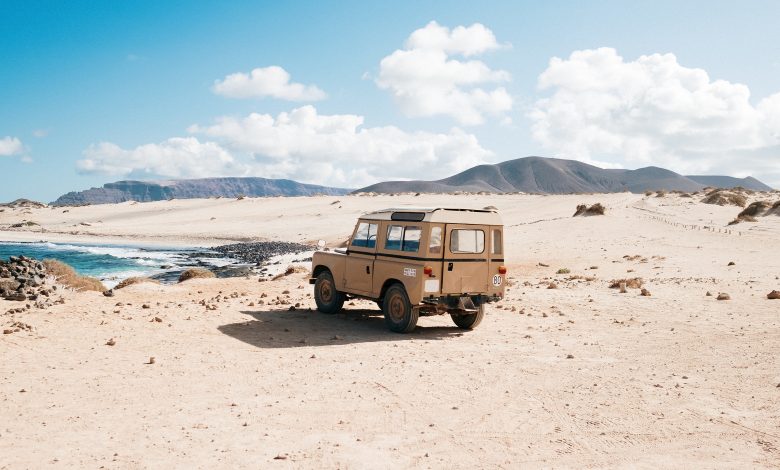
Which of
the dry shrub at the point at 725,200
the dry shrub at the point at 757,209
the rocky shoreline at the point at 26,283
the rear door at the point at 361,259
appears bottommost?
the rocky shoreline at the point at 26,283

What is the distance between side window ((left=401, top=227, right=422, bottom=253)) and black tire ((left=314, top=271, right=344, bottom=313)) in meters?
2.95

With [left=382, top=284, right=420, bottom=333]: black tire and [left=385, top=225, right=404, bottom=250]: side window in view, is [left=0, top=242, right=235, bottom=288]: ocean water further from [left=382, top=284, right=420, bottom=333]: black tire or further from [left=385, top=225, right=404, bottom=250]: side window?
[left=385, top=225, right=404, bottom=250]: side window

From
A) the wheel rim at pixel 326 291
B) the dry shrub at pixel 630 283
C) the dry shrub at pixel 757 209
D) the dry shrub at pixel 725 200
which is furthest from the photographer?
the dry shrub at pixel 725 200

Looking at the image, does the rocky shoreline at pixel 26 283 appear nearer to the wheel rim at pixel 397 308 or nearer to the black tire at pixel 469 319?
the wheel rim at pixel 397 308

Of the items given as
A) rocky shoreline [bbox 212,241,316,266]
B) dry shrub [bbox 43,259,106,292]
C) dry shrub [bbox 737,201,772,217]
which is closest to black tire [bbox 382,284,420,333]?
dry shrub [bbox 43,259,106,292]

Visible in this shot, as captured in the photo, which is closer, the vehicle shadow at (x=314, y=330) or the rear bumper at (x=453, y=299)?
the vehicle shadow at (x=314, y=330)

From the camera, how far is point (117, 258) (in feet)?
144

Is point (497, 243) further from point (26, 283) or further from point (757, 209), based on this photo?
point (757, 209)

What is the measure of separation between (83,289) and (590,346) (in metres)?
15.9

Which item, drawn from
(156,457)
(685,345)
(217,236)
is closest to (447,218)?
(685,345)

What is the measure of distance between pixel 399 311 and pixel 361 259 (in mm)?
1662

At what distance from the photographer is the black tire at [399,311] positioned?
13.2 metres

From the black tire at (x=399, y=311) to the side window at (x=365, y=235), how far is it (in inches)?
50.4

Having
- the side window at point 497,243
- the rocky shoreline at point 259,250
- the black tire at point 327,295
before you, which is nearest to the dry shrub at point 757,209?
the rocky shoreline at point 259,250
